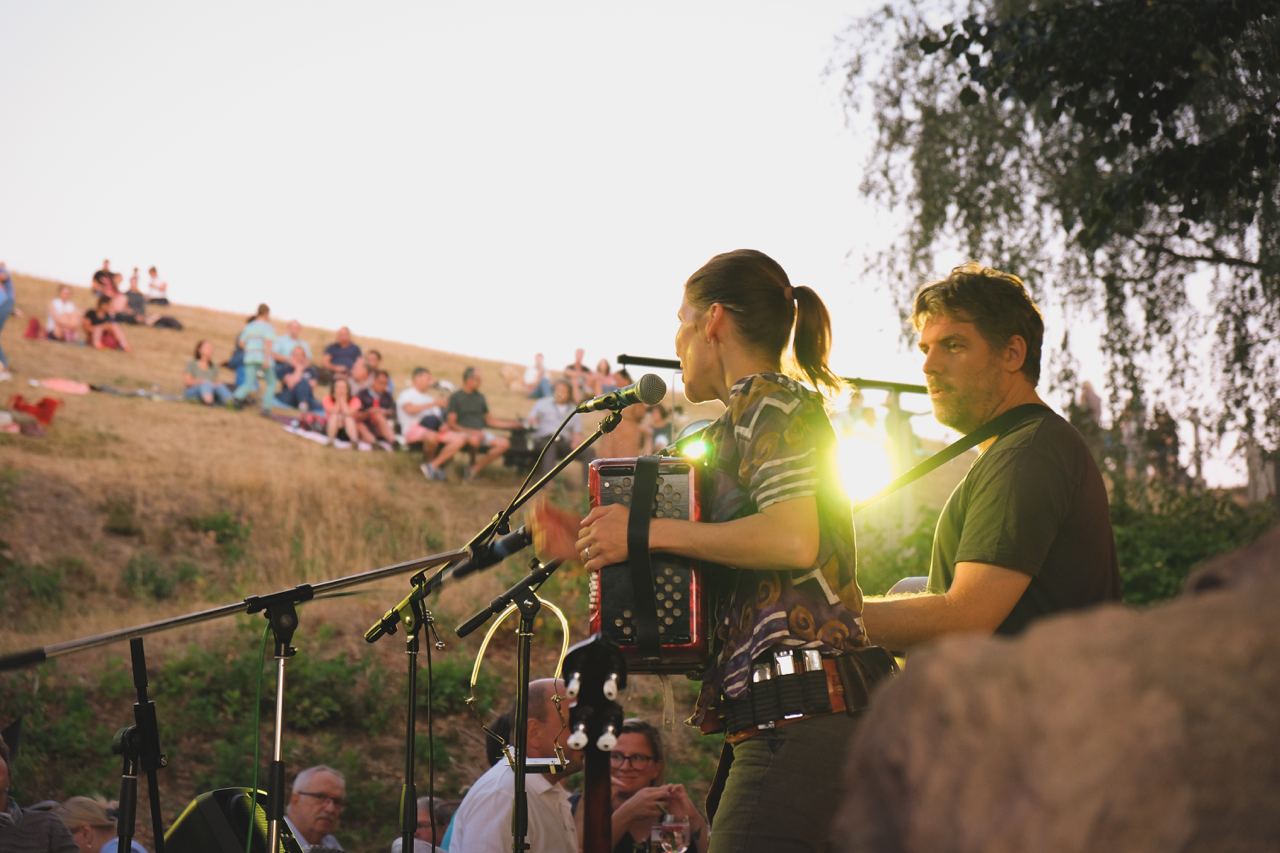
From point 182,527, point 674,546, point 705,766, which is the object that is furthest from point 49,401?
point 674,546

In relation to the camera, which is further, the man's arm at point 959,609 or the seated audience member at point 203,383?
the seated audience member at point 203,383

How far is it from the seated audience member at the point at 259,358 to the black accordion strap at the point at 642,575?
2633cm

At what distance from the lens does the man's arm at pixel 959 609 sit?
371cm

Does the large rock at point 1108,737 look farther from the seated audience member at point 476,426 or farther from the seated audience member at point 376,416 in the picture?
the seated audience member at point 376,416

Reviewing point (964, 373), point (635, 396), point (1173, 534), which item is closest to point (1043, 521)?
point (964, 373)

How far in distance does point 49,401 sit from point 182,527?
17.7 feet

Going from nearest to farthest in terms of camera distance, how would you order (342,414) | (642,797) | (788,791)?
(788,791)
(642,797)
(342,414)

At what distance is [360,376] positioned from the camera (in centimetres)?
2869

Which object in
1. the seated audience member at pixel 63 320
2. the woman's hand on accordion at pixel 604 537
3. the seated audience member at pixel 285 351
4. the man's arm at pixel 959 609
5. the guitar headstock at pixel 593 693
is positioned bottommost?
the guitar headstock at pixel 593 693

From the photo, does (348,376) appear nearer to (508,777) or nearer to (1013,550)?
(508,777)

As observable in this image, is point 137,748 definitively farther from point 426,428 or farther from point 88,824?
point 426,428

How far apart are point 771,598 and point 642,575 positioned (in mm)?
326

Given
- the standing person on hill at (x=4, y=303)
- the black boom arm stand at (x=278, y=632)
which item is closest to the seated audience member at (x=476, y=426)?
the standing person on hill at (x=4, y=303)

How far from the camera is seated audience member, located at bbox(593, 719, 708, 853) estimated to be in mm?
7160
